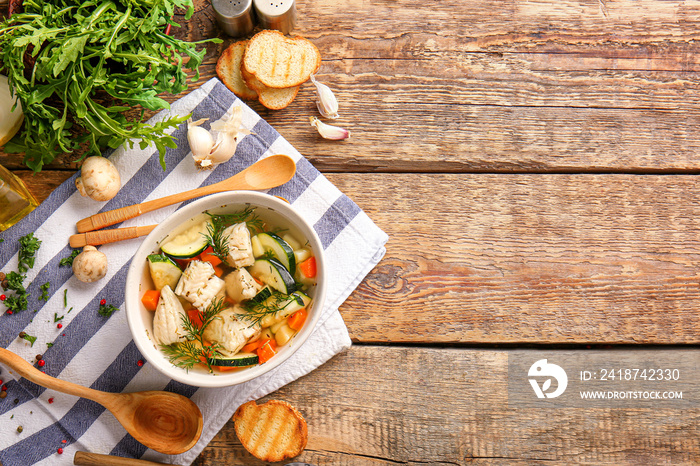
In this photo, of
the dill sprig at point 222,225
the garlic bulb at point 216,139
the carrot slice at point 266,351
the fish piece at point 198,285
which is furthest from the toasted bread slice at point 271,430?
the garlic bulb at point 216,139

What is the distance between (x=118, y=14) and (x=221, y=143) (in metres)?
0.45

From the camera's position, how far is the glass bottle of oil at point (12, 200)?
1.45 meters

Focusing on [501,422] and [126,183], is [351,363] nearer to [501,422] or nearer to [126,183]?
[501,422]

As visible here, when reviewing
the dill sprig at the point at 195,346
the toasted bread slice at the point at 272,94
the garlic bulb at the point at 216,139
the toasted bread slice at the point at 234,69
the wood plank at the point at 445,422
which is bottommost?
the wood plank at the point at 445,422

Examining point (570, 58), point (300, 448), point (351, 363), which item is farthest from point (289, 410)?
point (570, 58)

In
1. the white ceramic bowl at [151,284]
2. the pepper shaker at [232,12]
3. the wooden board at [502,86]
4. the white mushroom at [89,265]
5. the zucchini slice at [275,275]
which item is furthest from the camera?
the wooden board at [502,86]

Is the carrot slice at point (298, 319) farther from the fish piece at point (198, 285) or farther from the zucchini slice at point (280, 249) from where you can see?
the fish piece at point (198, 285)

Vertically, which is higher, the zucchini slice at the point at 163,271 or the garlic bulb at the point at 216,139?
the garlic bulb at the point at 216,139

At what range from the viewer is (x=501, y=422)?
1572 mm

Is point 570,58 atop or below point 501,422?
atop

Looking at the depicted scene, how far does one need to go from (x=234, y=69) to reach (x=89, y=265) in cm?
80

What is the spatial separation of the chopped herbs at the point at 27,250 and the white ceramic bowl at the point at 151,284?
0.49 metres

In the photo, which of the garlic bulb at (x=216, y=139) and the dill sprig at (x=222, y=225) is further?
the garlic bulb at (x=216, y=139)

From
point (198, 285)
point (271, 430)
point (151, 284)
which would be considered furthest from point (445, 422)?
point (151, 284)
